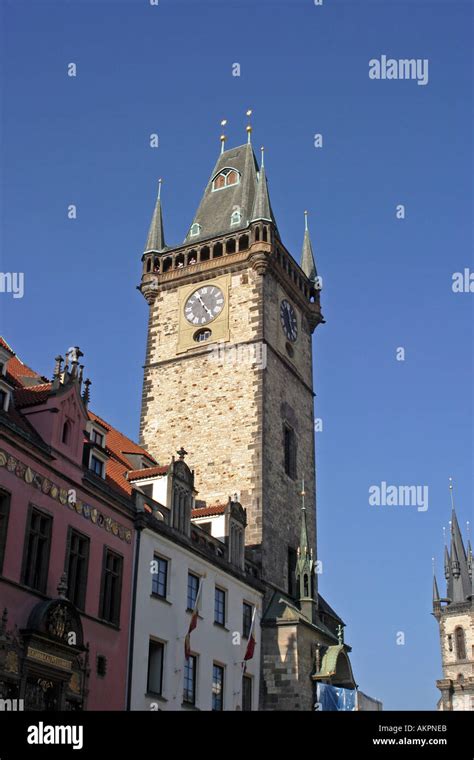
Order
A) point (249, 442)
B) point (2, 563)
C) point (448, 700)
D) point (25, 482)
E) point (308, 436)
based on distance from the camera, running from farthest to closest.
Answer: point (448, 700), point (308, 436), point (249, 442), point (25, 482), point (2, 563)

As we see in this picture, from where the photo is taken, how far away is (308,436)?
42062 mm

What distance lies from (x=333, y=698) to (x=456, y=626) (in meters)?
75.0

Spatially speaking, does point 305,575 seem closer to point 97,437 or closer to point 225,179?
point 97,437

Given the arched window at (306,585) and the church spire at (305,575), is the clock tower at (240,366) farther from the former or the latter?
the arched window at (306,585)

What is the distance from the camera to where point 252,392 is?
38.2 metres

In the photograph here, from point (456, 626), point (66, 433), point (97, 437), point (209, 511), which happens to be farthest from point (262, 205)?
point (456, 626)

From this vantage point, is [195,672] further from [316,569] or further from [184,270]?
[184,270]

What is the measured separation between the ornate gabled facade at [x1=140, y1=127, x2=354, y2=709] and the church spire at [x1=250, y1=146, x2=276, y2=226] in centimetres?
6

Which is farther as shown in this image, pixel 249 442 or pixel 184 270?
pixel 184 270

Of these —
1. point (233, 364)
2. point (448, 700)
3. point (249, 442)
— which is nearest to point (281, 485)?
point (249, 442)

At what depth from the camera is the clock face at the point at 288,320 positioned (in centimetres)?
4191

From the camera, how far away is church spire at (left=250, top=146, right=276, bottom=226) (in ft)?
138

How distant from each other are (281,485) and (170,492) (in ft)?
29.7
